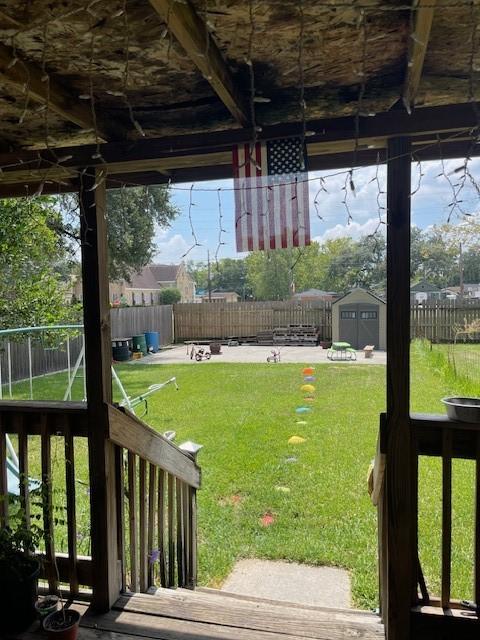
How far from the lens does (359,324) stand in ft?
43.1

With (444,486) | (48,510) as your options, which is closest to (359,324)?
(444,486)

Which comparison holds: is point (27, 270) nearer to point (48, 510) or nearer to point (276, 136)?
point (48, 510)

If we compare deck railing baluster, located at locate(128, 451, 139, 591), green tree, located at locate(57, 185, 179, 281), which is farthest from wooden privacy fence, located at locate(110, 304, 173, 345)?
deck railing baluster, located at locate(128, 451, 139, 591)

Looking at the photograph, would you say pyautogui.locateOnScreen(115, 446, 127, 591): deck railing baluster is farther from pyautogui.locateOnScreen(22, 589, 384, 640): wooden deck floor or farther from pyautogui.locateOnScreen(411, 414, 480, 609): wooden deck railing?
pyautogui.locateOnScreen(411, 414, 480, 609): wooden deck railing

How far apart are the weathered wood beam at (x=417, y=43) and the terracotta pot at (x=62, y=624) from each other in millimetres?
2234


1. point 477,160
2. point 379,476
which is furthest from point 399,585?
point 477,160

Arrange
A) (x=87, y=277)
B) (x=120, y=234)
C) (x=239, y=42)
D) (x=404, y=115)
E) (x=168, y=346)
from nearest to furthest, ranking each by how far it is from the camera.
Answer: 1. (x=239, y=42)
2. (x=404, y=115)
3. (x=87, y=277)
4. (x=120, y=234)
5. (x=168, y=346)

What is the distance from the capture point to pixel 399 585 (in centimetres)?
178

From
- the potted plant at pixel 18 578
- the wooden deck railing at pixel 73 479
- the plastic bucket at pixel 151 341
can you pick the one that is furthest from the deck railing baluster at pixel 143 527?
the plastic bucket at pixel 151 341

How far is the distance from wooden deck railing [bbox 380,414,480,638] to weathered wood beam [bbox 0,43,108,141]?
170 centimetres

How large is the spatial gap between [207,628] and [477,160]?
2.18 meters

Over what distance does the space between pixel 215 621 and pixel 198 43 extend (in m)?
2.10

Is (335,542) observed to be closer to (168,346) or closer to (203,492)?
(203,492)

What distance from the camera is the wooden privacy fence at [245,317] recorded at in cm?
1398
